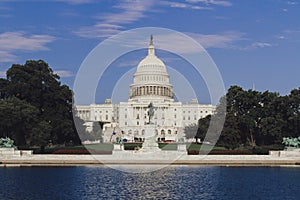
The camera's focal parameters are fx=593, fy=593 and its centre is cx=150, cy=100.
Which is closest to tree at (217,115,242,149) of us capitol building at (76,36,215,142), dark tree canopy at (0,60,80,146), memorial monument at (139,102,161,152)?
memorial monument at (139,102,161,152)

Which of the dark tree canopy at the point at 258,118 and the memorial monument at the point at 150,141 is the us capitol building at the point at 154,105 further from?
the memorial monument at the point at 150,141

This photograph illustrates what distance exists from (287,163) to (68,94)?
92.1 ft

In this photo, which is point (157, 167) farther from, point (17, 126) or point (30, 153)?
point (17, 126)

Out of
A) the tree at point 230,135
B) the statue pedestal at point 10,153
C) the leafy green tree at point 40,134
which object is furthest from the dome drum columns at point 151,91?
the statue pedestal at point 10,153

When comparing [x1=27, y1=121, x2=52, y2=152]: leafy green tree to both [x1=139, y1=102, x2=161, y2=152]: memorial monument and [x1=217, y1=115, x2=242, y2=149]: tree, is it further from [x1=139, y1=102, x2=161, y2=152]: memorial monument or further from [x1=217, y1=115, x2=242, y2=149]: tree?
[x1=217, y1=115, x2=242, y2=149]: tree

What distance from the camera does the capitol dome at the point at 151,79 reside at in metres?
144

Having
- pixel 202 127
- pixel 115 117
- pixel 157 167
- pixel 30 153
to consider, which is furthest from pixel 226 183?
pixel 115 117

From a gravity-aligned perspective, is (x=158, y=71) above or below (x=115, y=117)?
above

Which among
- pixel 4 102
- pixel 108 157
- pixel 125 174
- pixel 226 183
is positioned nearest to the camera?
pixel 226 183

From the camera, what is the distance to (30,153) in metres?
54.5

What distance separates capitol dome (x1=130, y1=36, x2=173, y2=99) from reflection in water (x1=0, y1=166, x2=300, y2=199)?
9704 cm

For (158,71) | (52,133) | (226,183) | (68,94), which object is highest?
(158,71)

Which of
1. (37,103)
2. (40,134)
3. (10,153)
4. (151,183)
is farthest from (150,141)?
(151,183)

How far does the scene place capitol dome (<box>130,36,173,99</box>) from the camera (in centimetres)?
14401
